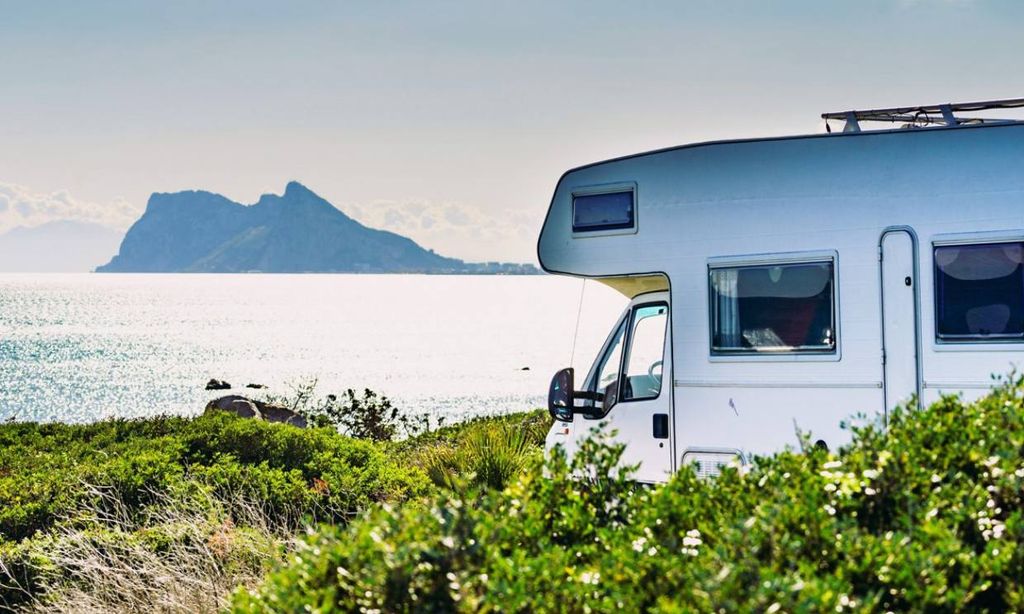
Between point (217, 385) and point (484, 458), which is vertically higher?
point (484, 458)

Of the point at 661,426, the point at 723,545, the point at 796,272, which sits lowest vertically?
the point at 661,426

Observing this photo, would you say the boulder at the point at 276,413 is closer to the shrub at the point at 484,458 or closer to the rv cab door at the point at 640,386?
the shrub at the point at 484,458

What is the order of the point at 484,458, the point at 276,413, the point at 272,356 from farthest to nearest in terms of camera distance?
the point at 272,356 → the point at 276,413 → the point at 484,458

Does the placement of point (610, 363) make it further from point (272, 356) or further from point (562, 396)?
point (272, 356)

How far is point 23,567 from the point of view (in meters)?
8.41

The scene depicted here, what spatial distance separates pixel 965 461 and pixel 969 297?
3921mm

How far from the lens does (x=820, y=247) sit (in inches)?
340

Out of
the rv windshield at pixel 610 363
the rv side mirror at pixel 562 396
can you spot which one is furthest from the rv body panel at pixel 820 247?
the rv side mirror at pixel 562 396

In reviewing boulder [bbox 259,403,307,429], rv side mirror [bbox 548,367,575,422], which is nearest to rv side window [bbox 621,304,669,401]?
rv side mirror [bbox 548,367,575,422]

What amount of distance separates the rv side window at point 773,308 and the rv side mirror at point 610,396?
109 centimetres

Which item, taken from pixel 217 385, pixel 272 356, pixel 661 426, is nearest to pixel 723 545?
pixel 661 426

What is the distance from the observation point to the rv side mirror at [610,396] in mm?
9750

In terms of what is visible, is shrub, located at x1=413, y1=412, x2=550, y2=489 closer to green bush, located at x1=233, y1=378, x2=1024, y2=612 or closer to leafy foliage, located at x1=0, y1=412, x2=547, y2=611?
leafy foliage, located at x1=0, y1=412, x2=547, y2=611

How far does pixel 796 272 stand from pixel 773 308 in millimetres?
323
